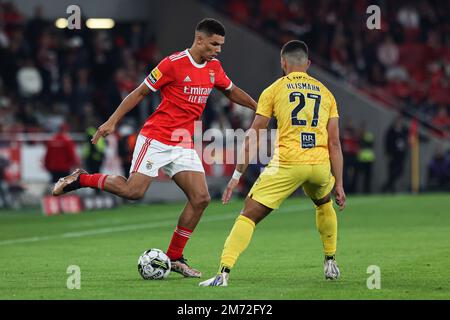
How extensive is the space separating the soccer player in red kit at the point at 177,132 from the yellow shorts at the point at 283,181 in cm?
136

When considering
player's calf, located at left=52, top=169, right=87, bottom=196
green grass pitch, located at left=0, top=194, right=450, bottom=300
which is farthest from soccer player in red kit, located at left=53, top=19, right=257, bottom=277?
green grass pitch, located at left=0, top=194, right=450, bottom=300

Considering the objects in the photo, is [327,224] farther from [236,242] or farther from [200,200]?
[200,200]

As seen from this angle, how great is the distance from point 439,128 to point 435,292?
22.9 meters

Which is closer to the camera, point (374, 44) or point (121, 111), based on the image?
point (121, 111)

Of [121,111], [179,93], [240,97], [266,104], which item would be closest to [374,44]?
[240,97]

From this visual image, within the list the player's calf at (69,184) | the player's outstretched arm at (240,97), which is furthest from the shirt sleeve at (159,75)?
the player's calf at (69,184)

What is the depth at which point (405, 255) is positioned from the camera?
13461 mm

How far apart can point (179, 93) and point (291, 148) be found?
1.67 meters

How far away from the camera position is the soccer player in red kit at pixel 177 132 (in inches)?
445

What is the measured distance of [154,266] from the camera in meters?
11.0

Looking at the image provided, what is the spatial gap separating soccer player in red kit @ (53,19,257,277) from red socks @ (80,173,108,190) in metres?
0.01

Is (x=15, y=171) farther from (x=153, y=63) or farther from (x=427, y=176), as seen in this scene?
(x=427, y=176)

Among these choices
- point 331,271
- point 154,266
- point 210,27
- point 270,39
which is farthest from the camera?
point 270,39
